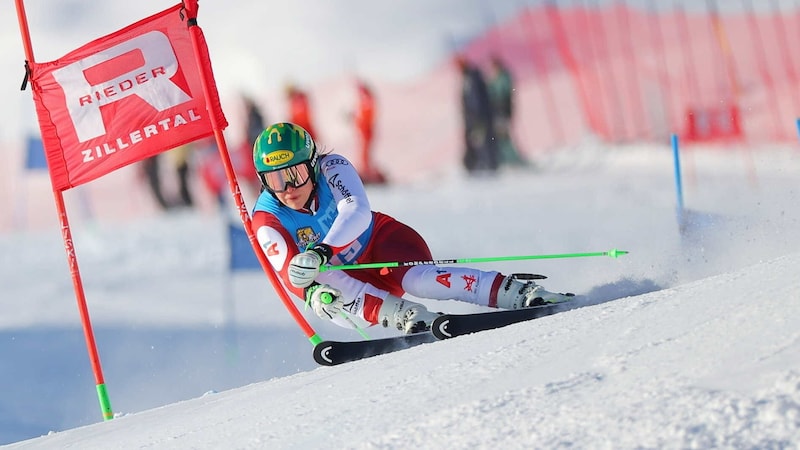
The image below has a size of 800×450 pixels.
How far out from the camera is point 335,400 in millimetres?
3779

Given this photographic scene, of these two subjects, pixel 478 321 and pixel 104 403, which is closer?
pixel 478 321

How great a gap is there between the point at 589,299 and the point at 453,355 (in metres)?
1.18

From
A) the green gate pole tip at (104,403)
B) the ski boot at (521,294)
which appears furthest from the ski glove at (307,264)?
the green gate pole tip at (104,403)

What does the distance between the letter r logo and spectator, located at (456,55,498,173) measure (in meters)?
10.8

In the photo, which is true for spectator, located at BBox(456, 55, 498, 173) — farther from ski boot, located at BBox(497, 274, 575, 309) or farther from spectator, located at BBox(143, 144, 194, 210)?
ski boot, located at BBox(497, 274, 575, 309)

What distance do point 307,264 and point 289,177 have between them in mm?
526

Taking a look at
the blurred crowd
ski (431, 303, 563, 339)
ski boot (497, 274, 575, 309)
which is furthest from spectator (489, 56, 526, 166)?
ski (431, 303, 563, 339)

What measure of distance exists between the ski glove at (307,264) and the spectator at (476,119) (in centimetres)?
1214

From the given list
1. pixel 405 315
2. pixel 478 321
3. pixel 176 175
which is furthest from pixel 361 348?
pixel 176 175

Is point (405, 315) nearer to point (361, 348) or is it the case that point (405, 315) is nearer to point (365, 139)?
point (361, 348)

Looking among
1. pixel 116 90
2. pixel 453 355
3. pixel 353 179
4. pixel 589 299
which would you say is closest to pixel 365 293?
pixel 353 179

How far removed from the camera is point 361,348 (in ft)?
17.3

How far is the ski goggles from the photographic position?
5465 millimetres

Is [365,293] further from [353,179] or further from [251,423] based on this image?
[251,423]
